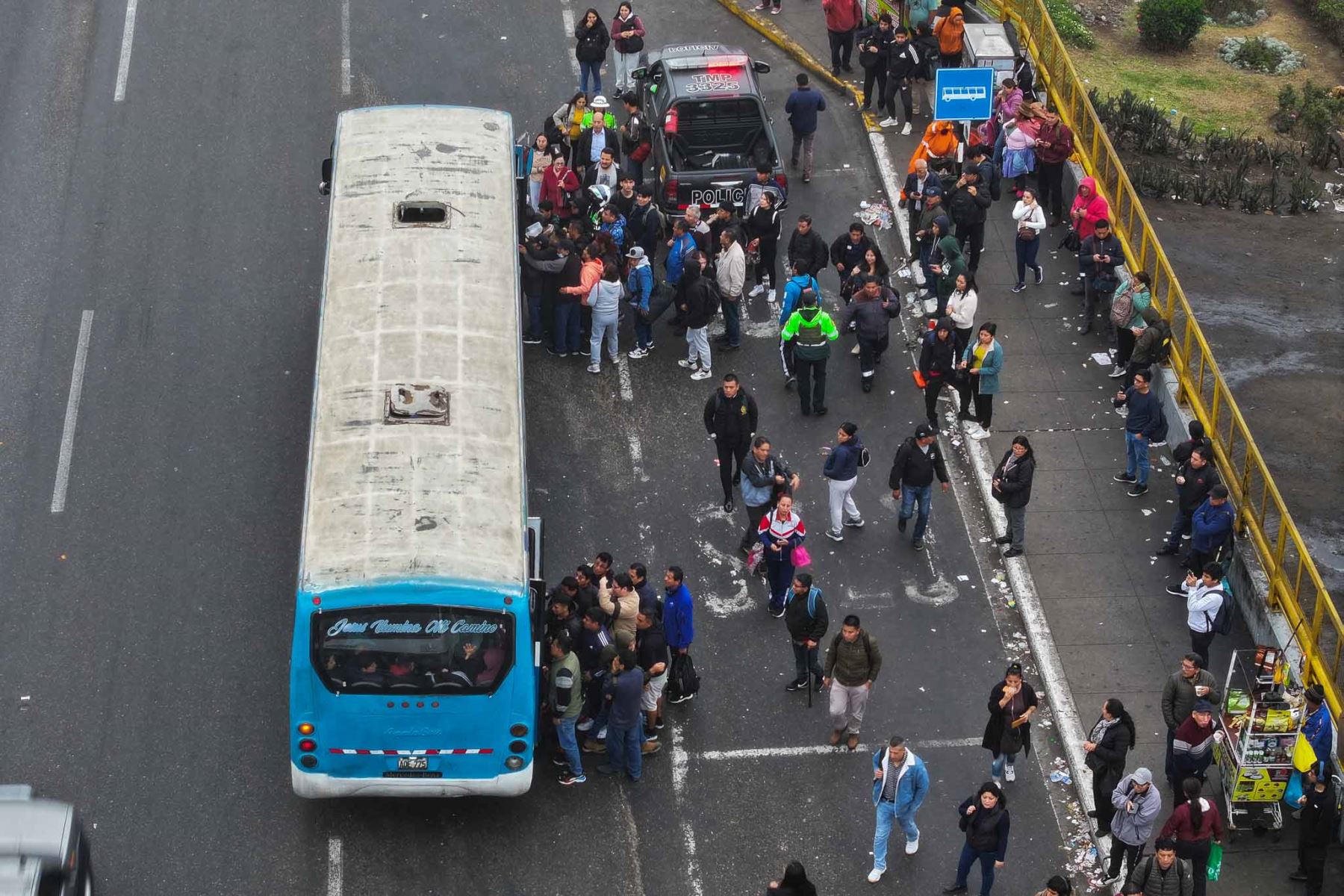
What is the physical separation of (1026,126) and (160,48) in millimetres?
12326

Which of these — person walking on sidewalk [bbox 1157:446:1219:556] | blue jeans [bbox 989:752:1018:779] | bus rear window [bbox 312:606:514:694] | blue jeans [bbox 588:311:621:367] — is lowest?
blue jeans [bbox 989:752:1018:779]

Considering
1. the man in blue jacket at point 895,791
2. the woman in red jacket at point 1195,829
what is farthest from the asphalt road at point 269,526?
the woman in red jacket at point 1195,829

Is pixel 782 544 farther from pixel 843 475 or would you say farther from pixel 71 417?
pixel 71 417

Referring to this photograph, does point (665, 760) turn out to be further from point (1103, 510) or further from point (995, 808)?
point (1103, 510)

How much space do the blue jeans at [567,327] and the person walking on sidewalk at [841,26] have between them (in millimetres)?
7405

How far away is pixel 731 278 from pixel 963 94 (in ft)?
14.4

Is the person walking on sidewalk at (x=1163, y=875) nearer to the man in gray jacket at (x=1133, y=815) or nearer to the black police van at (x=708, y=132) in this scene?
the man in gray jacket at (x=1133, y=815)

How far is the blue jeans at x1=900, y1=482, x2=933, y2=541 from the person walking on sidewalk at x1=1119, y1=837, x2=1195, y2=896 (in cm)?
553

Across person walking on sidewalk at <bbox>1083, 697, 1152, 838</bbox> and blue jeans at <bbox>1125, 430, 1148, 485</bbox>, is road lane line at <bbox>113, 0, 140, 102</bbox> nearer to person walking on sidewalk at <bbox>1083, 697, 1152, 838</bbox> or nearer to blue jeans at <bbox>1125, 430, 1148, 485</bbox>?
blue jeans at <bbox>1125, 430, 1148, 485</bbox>

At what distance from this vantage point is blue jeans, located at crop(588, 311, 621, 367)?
75.3 feet

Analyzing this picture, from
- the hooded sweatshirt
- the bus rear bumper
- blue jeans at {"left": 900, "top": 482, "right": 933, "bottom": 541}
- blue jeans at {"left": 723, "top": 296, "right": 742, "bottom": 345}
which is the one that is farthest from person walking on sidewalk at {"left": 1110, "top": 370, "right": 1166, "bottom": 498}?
the bus rear bumper

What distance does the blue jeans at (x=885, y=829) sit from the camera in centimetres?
1677

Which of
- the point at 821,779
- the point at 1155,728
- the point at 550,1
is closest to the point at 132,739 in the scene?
the point at 821,779

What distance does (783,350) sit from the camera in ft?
74.9
